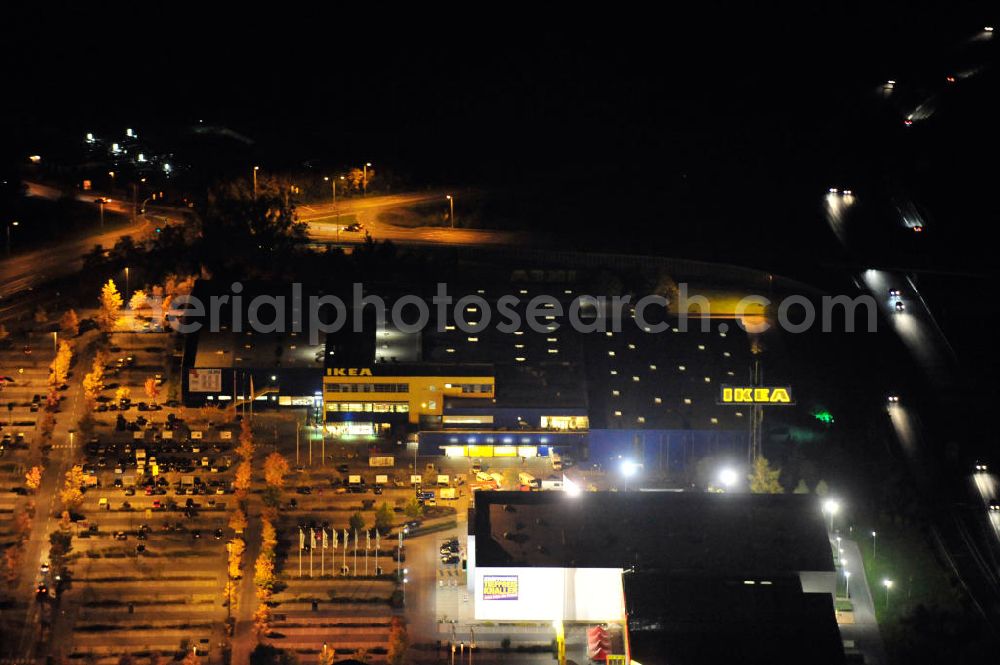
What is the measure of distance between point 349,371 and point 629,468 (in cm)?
743

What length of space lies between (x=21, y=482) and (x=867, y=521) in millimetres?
19338

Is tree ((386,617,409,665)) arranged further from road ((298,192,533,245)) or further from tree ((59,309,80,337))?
road ((298,192,533,245))

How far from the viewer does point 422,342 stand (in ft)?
167

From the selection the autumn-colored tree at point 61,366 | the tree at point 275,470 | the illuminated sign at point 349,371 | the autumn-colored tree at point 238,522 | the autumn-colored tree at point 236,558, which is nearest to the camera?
the autumn-colored tree at point 236,558

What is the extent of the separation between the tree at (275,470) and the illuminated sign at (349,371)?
3824mm

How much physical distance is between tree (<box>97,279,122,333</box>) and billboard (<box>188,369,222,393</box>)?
11.9ft

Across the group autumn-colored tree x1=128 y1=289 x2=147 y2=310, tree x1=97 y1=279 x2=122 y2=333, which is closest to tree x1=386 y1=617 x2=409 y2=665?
tree x1=97 y1=279 x2=122 y2=333

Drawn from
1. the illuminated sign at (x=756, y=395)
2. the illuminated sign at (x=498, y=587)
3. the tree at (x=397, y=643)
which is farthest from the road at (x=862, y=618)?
the tree at (x=397, y=643)

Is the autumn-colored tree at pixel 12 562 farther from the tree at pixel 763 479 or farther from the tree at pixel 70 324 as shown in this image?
the tree at pixel 763 479

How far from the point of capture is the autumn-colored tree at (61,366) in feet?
163

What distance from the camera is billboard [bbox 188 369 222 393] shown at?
4956cm

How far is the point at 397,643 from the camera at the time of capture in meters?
39.3

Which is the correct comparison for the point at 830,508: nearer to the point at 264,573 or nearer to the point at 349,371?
the point at 349,371

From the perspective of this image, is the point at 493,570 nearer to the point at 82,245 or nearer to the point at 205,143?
the point at 82,245
